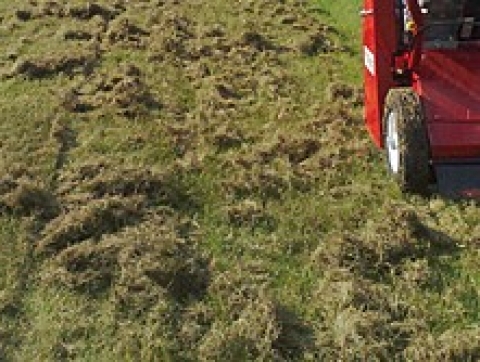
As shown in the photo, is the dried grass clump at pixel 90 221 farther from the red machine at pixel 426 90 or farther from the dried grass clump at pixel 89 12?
the dried grass clump at pixel 89 12

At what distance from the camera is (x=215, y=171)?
5.90 metres

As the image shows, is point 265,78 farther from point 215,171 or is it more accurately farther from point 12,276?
point 12,276

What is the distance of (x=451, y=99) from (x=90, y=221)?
101 inches

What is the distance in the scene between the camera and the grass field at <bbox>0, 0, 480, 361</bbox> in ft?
14.1

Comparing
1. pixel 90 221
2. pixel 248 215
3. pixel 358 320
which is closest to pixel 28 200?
pixel 90 221

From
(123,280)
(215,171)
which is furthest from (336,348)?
(215,171)

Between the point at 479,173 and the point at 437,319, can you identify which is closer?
the point at 437,319

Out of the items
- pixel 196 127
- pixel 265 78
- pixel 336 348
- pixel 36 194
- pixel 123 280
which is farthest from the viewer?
→ pixel 265 78

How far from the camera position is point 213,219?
5.32 m

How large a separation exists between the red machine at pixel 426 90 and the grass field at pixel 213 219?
0.27 metres

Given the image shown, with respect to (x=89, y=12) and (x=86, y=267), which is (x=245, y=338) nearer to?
(x=86, y=267)

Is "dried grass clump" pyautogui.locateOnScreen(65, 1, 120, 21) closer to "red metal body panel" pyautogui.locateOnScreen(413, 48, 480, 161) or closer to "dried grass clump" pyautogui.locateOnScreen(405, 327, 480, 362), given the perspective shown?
"red metal body panel" pyautogui.locateOnScreen(413, 48, 480, 161)

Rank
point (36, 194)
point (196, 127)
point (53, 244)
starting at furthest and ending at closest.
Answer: point (196, 127)
point (36, 194)
point (53, 244)

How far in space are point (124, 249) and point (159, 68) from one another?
3.23 meters
